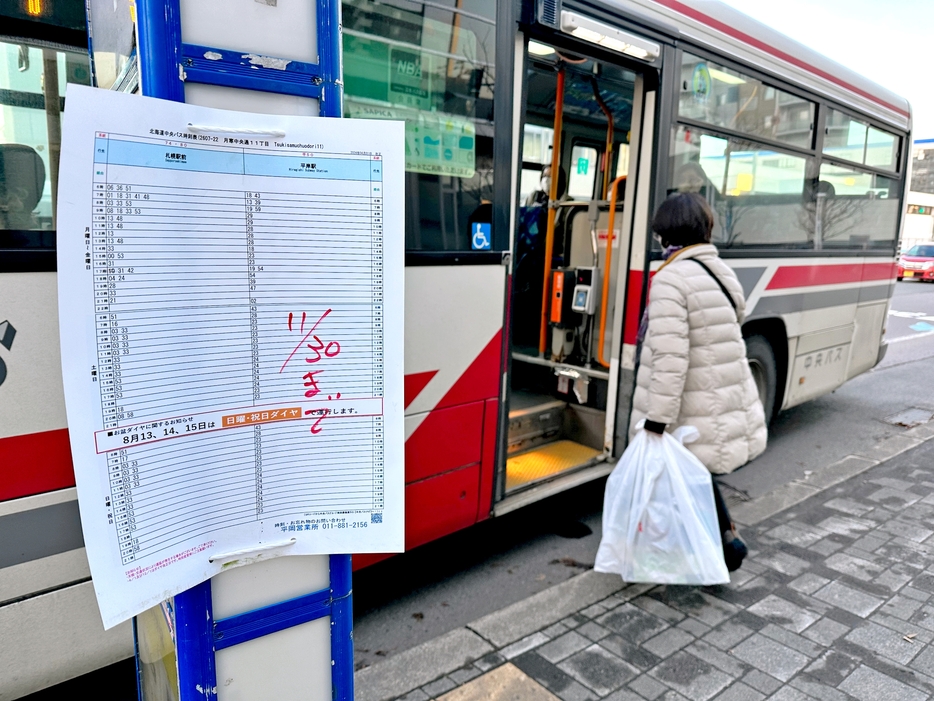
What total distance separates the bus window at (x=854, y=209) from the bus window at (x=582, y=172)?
178 centimetres

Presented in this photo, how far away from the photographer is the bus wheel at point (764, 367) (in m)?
4.94

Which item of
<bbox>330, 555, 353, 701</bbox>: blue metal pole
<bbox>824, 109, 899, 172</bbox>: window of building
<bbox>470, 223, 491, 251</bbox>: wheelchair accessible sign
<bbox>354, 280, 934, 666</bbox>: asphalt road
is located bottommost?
<bbox>354, 280, 934, 666</bbox>: asphalt road

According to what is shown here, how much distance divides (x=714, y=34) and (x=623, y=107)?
1.76 m

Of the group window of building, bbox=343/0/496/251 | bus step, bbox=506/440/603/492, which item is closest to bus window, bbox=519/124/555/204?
bus step, bbox=506/440/603/492

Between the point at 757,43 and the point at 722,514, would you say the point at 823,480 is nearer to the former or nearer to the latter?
the point at 722,514

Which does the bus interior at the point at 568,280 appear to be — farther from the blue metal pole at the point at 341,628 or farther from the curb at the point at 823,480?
the blue metal pole at the point at 341,628

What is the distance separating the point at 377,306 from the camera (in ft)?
4.25

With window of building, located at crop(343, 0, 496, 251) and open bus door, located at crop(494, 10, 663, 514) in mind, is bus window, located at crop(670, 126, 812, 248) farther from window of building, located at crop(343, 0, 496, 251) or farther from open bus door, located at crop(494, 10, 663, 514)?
window of building, located at crop(343, 0, 496, 251)

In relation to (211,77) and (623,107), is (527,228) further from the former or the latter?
(211,77)

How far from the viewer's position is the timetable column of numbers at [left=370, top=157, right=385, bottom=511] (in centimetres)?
125

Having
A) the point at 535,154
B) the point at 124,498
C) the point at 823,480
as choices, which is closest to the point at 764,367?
the point at 823,480

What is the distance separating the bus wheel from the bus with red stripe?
26mm

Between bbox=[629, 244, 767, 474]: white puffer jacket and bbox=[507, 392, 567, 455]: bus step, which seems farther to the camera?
bbox=[507, 392, 567, 455]: bus step

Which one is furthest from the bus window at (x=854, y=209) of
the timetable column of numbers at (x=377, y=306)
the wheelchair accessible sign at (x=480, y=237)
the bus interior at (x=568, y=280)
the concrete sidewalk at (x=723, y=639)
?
the timetable column of numbers at (x=377, y=306)
